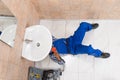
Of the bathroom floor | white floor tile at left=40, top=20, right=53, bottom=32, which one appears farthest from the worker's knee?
white floor tile at left=40, top=20, right=53, bottom=32

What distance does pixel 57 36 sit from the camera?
275 centimetres

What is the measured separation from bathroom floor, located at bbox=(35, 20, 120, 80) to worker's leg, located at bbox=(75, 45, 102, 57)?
0.64 feet

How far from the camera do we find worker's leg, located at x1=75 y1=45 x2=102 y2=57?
2368mm

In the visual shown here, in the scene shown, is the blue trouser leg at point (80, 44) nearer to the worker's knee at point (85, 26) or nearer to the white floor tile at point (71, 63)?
the worker's knee at point (85, 26)

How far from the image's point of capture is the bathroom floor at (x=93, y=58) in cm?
251

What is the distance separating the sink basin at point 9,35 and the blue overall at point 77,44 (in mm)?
871

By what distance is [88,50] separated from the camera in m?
2.37

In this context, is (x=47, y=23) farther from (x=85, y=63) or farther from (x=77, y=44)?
(x=85, y=63)

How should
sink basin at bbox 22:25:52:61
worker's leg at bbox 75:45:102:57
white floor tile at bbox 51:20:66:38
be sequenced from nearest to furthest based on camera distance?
sink basin at bbox 22:25:52:61 < worker's leg at bbox 75:45:102:57 < white floor tile at bbox 51:20:66:38

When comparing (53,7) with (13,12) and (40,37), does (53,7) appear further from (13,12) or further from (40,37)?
(13,12)

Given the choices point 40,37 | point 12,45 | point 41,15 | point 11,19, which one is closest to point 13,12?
point 11,19

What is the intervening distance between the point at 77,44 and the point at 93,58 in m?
0.34

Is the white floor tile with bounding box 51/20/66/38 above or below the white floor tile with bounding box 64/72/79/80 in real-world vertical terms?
above

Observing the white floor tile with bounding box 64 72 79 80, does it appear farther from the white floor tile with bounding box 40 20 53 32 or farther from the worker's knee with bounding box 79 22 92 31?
the white floor tile with bounding box 40 20 53 32
